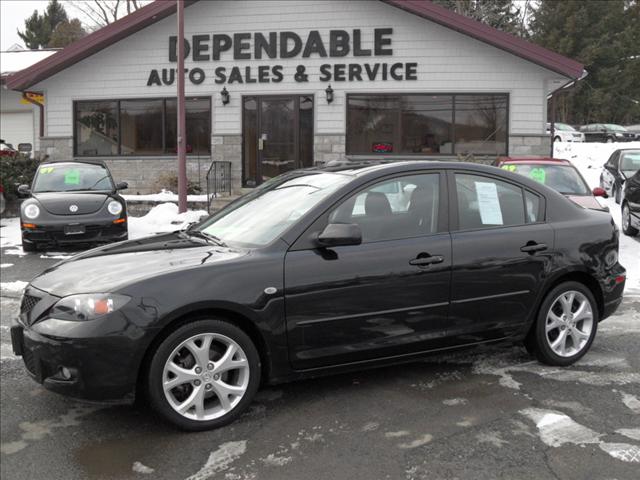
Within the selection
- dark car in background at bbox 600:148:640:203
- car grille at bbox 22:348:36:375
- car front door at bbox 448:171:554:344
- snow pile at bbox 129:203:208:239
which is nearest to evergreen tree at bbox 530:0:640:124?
dark car in background at bbox 600:148:640:203

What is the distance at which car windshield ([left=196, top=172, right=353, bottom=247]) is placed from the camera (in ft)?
13.5

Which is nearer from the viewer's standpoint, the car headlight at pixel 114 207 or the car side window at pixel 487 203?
the car side window at pixel 487 203

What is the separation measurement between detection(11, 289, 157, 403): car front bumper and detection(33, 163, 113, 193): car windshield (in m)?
8.14

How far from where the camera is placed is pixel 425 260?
4180 millimetres

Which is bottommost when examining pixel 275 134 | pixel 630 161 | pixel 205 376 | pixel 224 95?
pixel 205 376

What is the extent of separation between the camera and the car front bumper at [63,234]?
32.3ft

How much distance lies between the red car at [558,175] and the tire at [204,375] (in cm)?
748

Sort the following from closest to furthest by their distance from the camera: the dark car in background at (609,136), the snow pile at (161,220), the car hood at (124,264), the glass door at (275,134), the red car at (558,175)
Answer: the car hood at (124,264)
the red car at (558,175)
the snow pile at (161,220)
the glass door at (275,134)
the dark car in background at (609,136)

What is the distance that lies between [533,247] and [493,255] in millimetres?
354

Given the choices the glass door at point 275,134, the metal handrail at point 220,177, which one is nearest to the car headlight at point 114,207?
the metal handrail at point 220,177

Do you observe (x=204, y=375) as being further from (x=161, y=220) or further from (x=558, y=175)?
(x=161, y=220)

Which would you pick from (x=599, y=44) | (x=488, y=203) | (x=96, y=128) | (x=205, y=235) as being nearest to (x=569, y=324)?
(x=488, y=203)

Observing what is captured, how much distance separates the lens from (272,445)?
347 centimetres

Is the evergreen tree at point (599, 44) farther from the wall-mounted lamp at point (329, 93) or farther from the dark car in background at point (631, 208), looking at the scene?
the dark car in background at point (631, 208)
